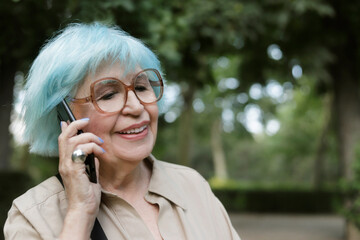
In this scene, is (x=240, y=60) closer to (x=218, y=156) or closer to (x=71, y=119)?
(x=71, y=119)

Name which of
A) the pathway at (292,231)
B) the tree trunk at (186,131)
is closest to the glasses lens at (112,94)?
the pathway at (292,231)

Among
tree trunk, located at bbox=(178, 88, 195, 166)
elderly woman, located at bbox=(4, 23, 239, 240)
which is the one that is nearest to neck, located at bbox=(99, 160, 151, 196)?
elderly woman, located at bbox=(4, 23, 239, 240)

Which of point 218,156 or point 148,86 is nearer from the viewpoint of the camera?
point 148,86

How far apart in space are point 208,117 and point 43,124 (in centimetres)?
2760

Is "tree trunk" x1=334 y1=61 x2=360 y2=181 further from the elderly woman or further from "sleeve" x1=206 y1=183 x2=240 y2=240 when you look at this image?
the elderly woman

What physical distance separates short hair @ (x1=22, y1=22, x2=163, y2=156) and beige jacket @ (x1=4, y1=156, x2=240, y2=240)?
255 mm

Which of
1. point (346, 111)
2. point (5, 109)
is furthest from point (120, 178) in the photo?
point (346, 111)

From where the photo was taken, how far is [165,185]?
2.02 metres

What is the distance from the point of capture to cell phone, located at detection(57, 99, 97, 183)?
1.66 meters

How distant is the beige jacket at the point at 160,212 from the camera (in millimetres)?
1614

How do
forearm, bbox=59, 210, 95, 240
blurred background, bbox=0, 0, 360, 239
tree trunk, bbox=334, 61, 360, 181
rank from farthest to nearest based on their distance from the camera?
1. tree trunk, bbox=334, 61, 360, 181
2. blurred background, bbox=0, 0, 360, 239
3. forearm, bbox=59, 210, 95, 240

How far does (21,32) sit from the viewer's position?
4578mm

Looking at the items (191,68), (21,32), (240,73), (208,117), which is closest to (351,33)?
(240,73)

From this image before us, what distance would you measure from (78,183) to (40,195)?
0.63 ft
